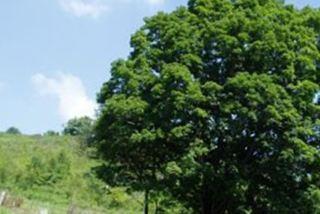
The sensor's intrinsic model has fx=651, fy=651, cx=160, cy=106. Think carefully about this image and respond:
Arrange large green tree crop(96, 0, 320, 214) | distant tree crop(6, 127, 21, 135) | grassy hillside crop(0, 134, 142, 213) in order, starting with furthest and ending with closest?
1. distant tree crop(6, 127, 21, 135)
2. grassy hillside crop(0, 134, 142, 213)
3. large green tree crop(96, 0, 320, 214)

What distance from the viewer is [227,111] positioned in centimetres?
2386

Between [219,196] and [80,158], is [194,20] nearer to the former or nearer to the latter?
[219,196]

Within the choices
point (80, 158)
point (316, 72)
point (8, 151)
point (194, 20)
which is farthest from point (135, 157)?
point (8, 151)

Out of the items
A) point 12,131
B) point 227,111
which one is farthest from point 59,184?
point 12,131

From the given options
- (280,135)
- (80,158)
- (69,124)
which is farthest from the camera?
(69,124)

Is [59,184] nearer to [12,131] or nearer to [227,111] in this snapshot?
[227,111]

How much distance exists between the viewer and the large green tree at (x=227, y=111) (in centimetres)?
2408

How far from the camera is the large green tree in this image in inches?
948

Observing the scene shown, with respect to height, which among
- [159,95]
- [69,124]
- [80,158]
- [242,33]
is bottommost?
[159,95]

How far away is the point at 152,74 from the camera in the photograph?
26.2 m

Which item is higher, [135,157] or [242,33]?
[242,33]

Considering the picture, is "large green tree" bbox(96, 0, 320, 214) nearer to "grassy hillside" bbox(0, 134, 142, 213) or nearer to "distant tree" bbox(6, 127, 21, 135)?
"grassy hillside" bbox(0, 134, 142, 213)

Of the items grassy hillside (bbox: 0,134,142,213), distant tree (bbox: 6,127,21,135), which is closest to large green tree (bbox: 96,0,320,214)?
grassy hillside (bbox: 0,134,142,213)

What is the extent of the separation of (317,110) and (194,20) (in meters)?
6.31
